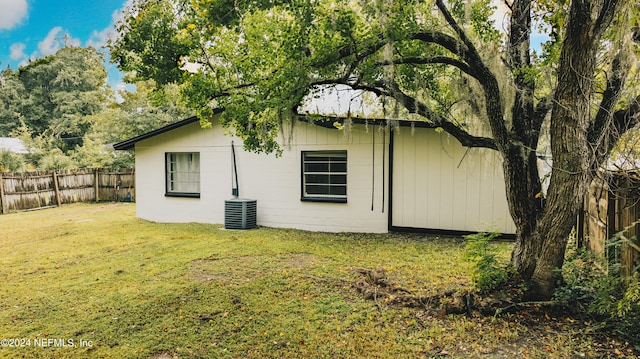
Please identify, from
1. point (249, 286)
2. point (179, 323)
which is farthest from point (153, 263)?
point (179, 323)

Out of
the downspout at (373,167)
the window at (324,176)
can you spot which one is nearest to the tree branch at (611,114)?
the downspout at (373,167)

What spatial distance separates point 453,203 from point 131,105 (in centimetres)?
1571

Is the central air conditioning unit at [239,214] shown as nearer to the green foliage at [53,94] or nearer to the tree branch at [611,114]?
the tree branch at [611,114]

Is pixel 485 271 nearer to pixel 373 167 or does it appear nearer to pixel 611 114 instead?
pixel 611 114

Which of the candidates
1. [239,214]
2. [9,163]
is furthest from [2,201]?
[239,214]

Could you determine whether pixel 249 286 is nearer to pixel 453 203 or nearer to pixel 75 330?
pixel 75 330

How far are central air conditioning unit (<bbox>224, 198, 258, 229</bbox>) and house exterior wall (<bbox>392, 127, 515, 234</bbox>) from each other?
3.26 meters

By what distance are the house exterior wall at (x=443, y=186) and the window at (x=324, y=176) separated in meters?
1.19

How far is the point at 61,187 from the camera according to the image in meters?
13.9

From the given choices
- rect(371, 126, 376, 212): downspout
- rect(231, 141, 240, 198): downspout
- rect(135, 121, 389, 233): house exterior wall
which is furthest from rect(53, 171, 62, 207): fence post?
rect(371, 126, 376, 212): downspout

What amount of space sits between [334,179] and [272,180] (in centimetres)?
151

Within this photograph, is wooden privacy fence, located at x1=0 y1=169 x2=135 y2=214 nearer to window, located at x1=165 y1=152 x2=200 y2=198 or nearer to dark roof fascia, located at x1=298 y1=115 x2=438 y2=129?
window, located at x1=165 y1=152 x2=200 y2=198

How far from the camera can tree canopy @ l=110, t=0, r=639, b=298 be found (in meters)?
3.28

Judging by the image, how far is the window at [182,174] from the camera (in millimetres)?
10031
